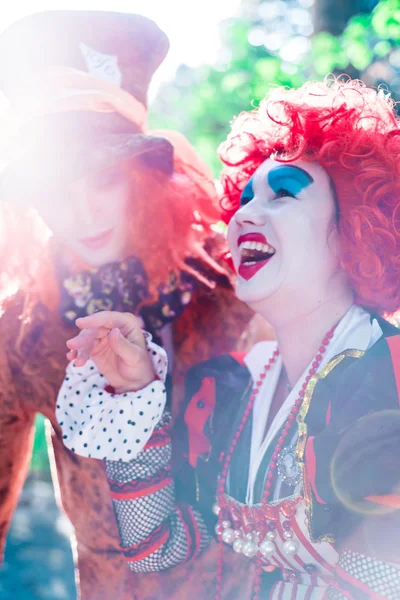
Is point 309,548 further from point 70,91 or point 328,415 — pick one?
point 70,91

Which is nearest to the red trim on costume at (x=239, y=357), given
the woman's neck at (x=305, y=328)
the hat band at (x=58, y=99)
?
the woman's neck at (x=305, y=328)

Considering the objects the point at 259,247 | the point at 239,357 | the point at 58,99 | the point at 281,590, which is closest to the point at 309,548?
the point at 281,590

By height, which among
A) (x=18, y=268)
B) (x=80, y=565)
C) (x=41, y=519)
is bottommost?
(x=41, y=519)

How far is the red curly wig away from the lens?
1.13m

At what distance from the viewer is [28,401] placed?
1572 mm

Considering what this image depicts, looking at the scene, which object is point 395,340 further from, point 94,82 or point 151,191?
point 94,82

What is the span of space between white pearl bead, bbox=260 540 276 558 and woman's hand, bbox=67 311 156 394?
0.37 m

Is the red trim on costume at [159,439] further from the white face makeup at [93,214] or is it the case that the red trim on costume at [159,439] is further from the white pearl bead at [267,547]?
the white face makeup at [93,214]

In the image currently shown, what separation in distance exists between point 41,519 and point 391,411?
3194mm

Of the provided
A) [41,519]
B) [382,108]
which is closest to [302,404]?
[382,108]

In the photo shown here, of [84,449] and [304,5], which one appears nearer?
[84,449]

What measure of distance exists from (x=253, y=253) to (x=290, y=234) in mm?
99

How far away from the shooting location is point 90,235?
149 cm

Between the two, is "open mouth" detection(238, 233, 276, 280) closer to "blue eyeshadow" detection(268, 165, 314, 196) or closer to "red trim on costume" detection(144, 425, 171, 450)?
"blue eyeshadow" detection(268, 165, 314, 196)
